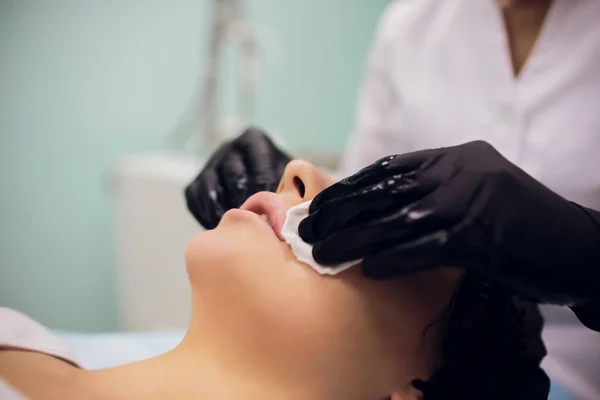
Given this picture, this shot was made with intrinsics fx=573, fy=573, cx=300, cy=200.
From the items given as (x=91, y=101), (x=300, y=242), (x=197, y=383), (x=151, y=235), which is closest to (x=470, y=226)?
(x=300, y=242)

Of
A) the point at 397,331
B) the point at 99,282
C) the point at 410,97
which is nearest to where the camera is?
the point at 397,331

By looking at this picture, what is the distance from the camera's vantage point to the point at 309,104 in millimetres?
2117

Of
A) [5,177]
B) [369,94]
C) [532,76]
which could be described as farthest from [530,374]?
[5,177]

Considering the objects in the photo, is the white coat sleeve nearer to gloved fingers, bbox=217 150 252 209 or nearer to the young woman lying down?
gloved fingers, bbox=217 150 252 209

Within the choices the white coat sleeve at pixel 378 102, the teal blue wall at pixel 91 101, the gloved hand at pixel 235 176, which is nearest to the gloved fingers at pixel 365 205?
the gloved hand at pixel 235 176

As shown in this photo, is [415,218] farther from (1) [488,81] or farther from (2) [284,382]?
(1) [488,81]

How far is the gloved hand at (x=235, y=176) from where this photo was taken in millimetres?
844

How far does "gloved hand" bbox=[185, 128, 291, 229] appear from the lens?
0.84 metres

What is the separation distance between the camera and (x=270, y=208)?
2.12 ft

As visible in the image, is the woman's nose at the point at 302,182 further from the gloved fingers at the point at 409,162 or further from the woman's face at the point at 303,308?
the gloved fingers at the point at 409,162

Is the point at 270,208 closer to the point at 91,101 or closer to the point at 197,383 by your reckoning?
the point at 197,383

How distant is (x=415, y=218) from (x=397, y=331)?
17 cm

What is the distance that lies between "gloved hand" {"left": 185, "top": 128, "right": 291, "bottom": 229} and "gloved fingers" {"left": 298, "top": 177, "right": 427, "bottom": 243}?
11.0 inches

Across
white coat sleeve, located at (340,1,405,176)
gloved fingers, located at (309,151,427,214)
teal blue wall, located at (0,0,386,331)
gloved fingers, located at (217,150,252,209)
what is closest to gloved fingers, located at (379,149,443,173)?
gloved fingers, located at (309,151,427,214)
